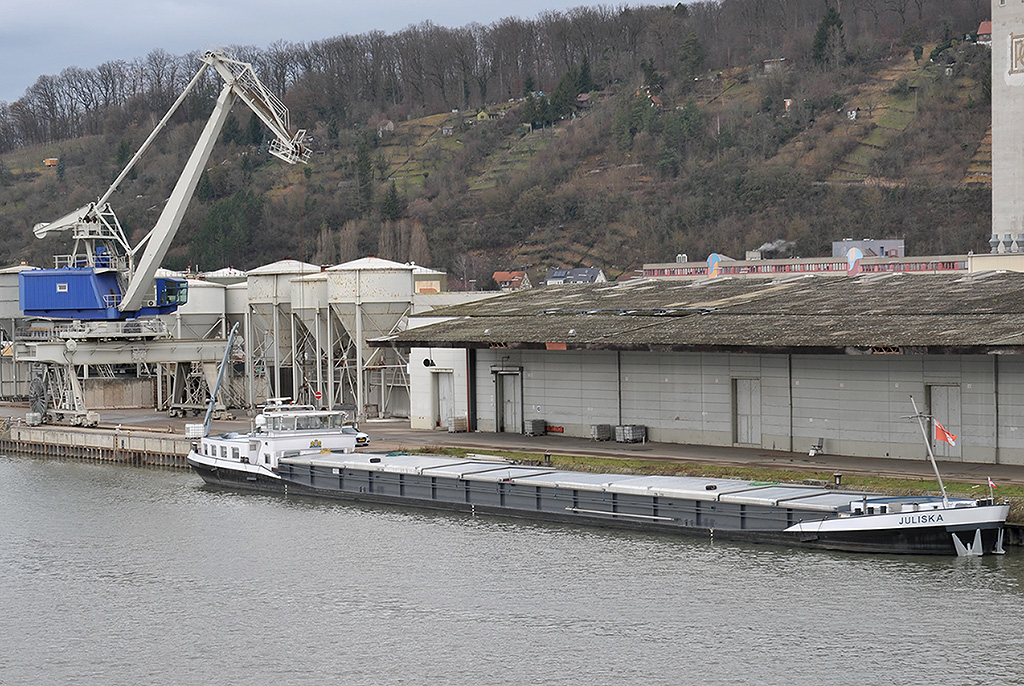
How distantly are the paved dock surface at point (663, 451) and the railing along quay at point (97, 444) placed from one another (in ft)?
5.36

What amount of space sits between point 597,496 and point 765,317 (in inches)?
489

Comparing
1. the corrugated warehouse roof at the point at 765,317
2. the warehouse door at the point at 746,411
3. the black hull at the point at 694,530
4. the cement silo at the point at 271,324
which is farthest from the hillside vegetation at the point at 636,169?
the black hull at the point at 694,530

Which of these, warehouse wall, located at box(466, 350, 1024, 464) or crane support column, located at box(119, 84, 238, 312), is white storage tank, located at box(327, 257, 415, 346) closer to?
crane support column, located at box(119, 84, 238, 312)

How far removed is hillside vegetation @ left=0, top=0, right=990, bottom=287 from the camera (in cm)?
14112

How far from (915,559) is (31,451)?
48.7 metres

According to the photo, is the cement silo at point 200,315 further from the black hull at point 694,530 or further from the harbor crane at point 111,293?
the black hull at point 694,530

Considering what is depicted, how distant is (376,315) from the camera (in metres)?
68.6

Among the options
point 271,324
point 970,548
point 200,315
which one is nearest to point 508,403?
point 271,324

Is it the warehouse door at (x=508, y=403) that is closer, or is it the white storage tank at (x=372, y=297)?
the warehouse door at (x=508, y=403)

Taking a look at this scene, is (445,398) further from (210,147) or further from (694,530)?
(694,530)

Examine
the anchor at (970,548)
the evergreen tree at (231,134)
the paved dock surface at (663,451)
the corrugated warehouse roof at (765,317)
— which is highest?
the evergreen tree at (231,134)

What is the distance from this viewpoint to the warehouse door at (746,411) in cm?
4678

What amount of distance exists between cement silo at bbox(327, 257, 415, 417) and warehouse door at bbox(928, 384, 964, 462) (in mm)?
31004

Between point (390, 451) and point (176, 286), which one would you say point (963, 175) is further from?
point (390, 451)
